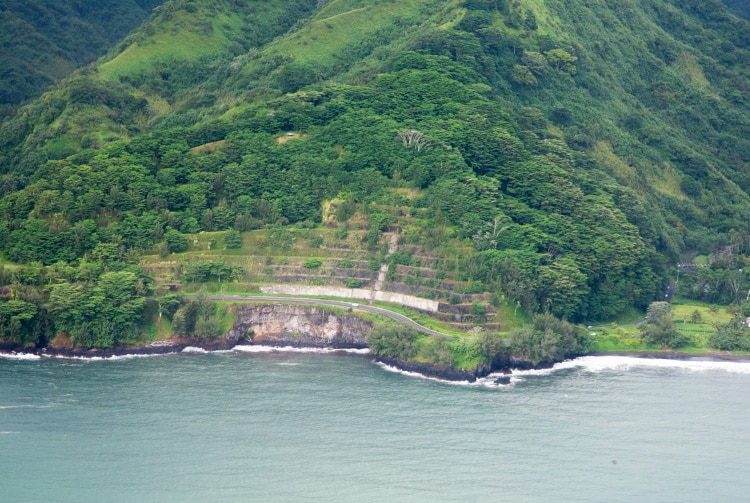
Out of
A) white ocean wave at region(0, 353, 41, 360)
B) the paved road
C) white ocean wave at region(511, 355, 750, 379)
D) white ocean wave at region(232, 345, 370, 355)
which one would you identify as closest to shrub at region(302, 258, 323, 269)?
the paved road

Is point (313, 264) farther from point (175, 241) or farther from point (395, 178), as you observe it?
point (395, 178)

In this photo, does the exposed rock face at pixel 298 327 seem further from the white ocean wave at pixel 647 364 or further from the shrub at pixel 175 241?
the white ocean wave at pixel 647 364

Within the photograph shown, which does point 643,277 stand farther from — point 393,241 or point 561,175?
point 393,241

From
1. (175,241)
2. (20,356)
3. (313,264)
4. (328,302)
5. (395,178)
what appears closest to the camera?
(20,356)

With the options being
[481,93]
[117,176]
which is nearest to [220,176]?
[117,176]

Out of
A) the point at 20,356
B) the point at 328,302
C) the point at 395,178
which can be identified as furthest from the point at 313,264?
the point at 20,356
